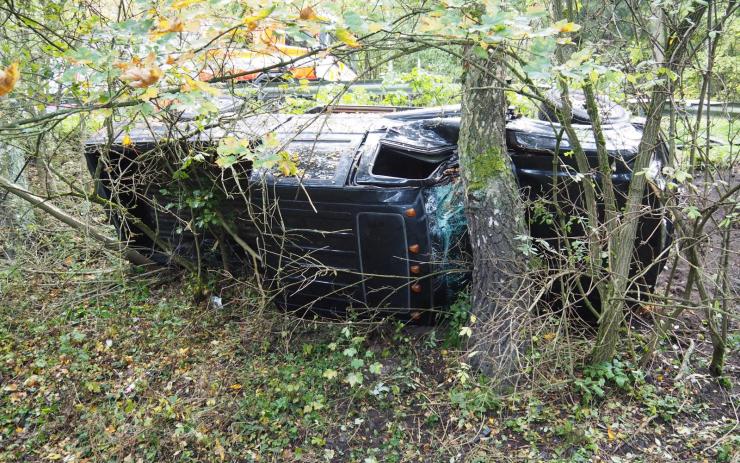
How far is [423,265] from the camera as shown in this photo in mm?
4574

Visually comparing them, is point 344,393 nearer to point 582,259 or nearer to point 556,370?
point 556,370

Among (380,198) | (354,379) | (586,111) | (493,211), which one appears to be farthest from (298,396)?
(586,111)

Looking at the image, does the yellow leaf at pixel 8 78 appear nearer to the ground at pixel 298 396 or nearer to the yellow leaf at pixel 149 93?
the yellow leaf at pixel 149 93

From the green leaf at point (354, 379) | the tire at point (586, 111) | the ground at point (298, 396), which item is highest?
the tire at point (586, 111)

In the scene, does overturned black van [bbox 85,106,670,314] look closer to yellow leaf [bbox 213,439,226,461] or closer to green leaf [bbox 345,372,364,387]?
green leaf [bbox 345,372,364,387]

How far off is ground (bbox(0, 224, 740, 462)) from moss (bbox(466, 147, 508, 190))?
132 cm

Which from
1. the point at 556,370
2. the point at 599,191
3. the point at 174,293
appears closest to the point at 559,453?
the point at 556,370

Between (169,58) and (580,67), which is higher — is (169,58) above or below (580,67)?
above

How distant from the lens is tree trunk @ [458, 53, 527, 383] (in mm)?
4121

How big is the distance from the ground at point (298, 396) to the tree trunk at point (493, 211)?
34 cm

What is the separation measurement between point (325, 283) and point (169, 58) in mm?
2642

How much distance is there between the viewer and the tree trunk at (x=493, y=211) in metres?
4.12

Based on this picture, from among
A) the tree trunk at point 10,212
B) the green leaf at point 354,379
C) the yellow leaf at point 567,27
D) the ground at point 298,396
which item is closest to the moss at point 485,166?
the ground at point 298,396

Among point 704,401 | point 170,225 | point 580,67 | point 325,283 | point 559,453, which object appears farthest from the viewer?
point 170,225
